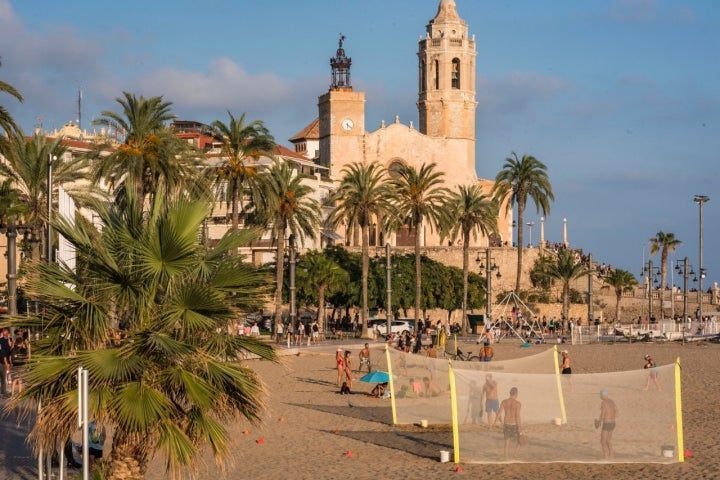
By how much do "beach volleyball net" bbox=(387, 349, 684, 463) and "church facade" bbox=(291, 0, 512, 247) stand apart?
78497 mm

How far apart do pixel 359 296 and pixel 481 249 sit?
833 inches

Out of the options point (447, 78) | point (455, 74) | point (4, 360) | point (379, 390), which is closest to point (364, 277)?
point (379, 390)

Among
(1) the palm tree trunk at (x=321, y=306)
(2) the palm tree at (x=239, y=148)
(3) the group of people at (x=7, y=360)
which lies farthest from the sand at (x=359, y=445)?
(1) the palm tree trunk at (x=321, y=306)

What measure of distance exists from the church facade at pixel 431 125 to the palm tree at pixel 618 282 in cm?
1063

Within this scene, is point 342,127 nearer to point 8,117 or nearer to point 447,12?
point 447,12

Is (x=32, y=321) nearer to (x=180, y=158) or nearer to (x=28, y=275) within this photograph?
(x=28, y=275)

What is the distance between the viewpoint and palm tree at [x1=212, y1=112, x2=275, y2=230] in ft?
171

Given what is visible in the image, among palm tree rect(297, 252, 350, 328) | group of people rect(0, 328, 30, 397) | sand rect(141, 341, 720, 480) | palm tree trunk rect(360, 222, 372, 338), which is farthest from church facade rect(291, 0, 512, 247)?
group of people rect(0, 328, 30, 397)

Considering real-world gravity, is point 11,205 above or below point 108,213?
above

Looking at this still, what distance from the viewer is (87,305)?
49.0ft

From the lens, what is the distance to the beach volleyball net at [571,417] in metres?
21.2

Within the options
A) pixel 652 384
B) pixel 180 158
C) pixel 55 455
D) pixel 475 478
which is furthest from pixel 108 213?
pixel 180 158

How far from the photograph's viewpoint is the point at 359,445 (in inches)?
989

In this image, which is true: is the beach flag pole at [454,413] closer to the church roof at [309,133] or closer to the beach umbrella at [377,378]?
the beach umbrella at [377,378]
